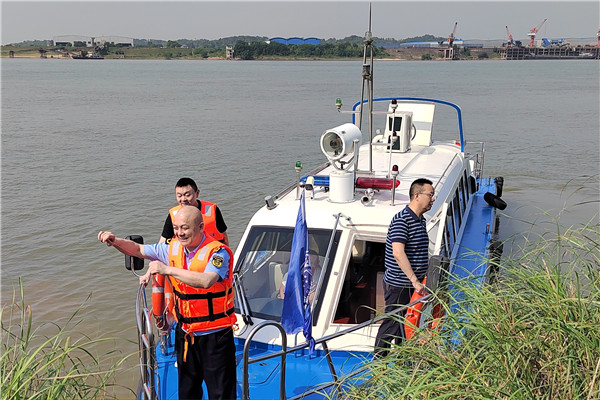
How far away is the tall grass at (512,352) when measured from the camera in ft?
10.8

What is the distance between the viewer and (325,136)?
246 inches

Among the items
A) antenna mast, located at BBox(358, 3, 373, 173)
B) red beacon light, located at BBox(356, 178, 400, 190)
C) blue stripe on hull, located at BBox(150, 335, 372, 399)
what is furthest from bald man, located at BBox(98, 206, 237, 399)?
antenna mast, located at BBox(358, 3, 373, 173)

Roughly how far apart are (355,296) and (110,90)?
43.4 m

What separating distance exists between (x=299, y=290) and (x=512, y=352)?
6.50ft

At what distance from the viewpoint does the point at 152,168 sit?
1831cm

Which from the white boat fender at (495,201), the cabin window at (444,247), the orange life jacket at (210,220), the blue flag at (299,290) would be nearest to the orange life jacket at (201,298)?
the blue flag at (299,290)

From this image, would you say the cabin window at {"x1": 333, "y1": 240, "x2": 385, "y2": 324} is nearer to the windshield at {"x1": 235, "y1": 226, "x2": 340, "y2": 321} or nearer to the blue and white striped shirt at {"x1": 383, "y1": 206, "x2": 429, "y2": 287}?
the windshield at {"x1": 235, "y1": 226, "x2": 340, "y2": 321}

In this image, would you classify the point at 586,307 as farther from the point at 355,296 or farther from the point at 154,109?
the point at 154,109

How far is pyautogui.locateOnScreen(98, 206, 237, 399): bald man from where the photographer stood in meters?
4.05

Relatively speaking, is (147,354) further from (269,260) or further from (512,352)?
(512,352)

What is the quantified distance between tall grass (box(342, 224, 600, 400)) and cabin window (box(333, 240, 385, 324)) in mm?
1692

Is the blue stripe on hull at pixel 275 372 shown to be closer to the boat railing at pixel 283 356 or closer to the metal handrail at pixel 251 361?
the boat railing at pixel 283 356

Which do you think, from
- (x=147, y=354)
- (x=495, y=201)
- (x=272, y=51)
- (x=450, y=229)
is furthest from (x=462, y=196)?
(x=272, y=51)

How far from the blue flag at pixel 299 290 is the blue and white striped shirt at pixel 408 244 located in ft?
2.35
